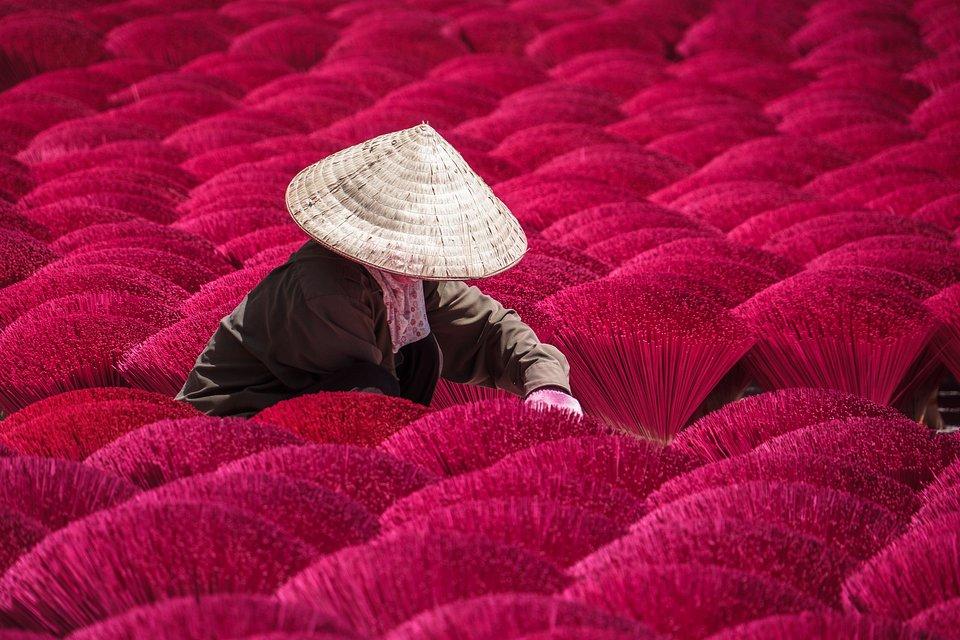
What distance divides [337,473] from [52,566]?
0.95ft

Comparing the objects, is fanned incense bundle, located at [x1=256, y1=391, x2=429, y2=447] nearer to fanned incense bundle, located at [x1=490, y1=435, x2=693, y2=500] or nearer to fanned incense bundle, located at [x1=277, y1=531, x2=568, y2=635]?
fanned incense bundle, located at [x1=490, y1=435, x2=693, y2=500]

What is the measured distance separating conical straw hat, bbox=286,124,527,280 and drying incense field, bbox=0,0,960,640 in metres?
0.20

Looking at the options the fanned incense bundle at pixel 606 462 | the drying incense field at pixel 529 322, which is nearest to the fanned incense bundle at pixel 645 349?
the drying incense field at pixel 529 322

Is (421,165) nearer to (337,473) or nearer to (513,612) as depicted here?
→ (337,473)

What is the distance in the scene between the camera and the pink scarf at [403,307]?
5.01ft

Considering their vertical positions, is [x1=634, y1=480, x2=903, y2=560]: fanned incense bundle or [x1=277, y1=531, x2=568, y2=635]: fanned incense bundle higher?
[x1=277, y1=531, x2=568, y2=635]: fanned incense bundle

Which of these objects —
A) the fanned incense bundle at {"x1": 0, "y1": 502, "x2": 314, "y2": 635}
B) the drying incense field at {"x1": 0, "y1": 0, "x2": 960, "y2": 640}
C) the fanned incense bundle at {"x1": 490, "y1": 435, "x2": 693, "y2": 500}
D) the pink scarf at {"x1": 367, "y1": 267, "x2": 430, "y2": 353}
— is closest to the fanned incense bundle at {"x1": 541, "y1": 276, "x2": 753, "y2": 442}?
the drying incense field at {"x1": 0, "y1": 0, "x2": 960, "y2": 640}

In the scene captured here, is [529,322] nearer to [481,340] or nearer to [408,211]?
[481,340]

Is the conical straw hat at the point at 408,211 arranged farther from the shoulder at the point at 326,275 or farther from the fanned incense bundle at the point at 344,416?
the fanned incense bundle at the point at 344,416


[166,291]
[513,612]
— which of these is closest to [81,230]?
[166,291]

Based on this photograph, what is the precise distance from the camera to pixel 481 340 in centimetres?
166

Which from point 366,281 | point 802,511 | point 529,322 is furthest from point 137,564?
point 529,322

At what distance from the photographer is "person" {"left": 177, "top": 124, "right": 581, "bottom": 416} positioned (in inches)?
57.2

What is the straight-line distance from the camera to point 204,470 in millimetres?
1137
